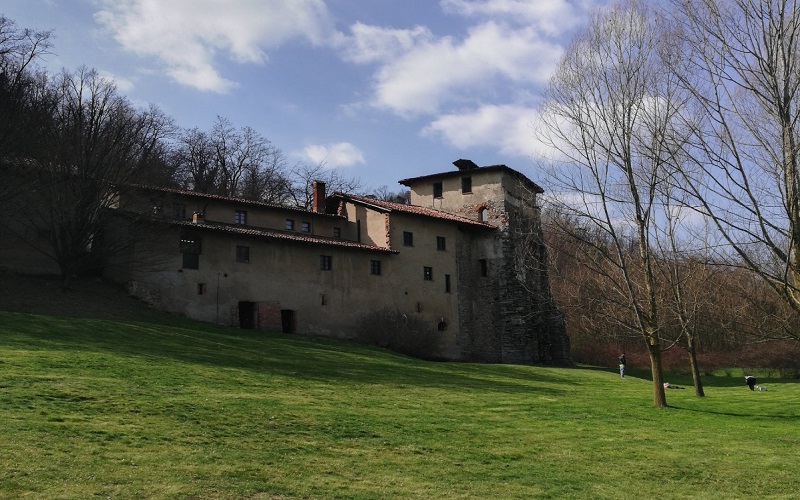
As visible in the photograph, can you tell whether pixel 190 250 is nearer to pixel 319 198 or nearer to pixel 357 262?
pixel 357 262

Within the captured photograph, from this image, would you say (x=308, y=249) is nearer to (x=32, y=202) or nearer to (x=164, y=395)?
(x=32, y=202)

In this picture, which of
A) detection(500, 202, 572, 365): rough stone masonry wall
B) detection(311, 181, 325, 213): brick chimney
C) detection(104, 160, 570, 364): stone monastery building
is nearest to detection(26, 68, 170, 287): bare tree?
detection(104, 160, 570, 364): stone monastery building

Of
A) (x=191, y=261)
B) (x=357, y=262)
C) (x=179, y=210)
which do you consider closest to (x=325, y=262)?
(x=357, y=262)

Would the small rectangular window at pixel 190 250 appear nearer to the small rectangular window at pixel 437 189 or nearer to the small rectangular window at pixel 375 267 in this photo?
the small rectangular window at pixel 375 267

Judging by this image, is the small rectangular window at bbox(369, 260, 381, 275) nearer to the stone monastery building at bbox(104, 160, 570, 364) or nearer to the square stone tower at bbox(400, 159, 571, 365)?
the stone monastery building at bbox(104, 160, 570, 364)

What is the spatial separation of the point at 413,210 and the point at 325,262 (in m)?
8.00

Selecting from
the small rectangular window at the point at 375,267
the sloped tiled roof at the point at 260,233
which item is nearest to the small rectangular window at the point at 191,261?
the sloped tiled roof at the point at 260,233

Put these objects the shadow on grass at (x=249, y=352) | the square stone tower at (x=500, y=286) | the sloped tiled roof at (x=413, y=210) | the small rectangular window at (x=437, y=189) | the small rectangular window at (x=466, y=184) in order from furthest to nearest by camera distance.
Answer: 1. the small rectangular window at (x=437, y=189)
2. the small rectangular window at (x=466, y=184)
3. the square stone tower at (x=500, y=286)
4. the sloped tiled roof at (x=413, y=210)
5. the shadow on grass at (x=249, y=352)

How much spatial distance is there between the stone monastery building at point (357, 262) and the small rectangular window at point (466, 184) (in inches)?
3.1

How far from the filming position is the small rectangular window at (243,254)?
34938 millimetres

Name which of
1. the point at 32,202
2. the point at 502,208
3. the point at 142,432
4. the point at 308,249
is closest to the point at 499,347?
the point at 502,208

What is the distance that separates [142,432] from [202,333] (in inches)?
686

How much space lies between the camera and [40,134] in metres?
30.9

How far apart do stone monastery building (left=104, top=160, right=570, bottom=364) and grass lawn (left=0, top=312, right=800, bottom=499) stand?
34.4ft
